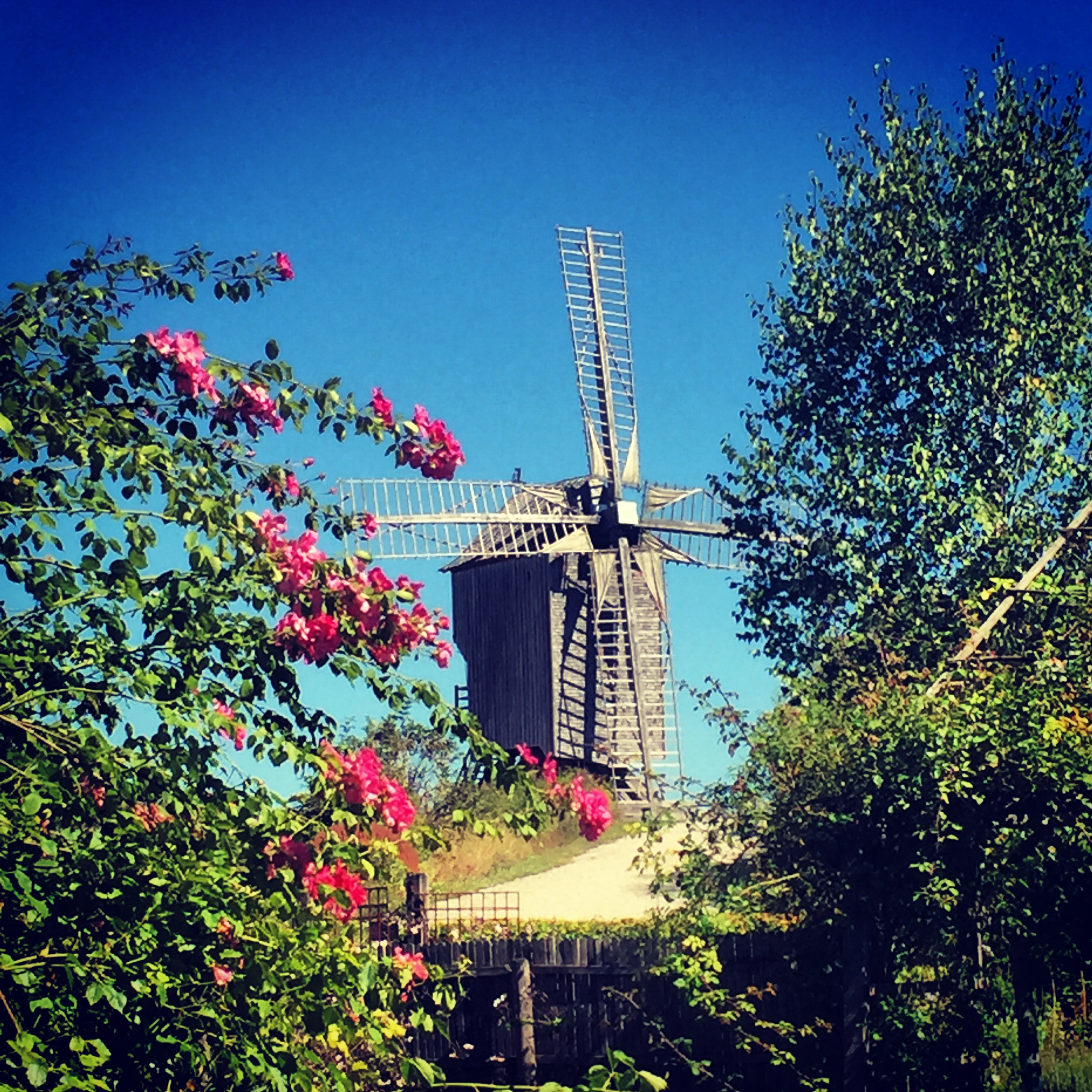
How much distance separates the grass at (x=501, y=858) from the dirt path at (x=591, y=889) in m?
0.28

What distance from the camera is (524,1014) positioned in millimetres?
10797

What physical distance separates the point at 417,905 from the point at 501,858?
1575 cm

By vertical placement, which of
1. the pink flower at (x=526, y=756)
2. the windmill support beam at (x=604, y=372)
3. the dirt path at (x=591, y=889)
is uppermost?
the windmill support beam at (x=604, y=372)

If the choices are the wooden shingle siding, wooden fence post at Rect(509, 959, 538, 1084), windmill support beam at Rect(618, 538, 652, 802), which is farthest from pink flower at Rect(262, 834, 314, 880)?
windmill support beam at Rect(618, 538, 652, 802)

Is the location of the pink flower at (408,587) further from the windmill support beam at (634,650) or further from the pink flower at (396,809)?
the windmill support beam at (634,650)

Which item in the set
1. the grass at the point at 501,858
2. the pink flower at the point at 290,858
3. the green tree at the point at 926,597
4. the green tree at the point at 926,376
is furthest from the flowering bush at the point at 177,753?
the grass at the point at 501,858

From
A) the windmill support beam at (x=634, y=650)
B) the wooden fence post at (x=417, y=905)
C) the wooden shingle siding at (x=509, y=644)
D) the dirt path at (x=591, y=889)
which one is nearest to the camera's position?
the wooden fence post at (x=417, y=905)

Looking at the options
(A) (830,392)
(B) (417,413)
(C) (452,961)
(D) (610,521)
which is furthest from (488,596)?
(B) (417,413)

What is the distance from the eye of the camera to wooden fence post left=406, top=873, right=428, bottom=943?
1193 cm

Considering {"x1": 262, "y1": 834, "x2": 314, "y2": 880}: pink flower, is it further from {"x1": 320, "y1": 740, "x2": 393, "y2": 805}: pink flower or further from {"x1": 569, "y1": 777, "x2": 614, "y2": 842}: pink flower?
{"x1": 569, "y1": 777, "x2": 614, "y2": 842}: pink flower

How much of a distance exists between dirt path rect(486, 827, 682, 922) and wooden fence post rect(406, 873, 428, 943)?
8.02m

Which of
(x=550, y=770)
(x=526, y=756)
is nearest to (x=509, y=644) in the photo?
(x=550, y=770)

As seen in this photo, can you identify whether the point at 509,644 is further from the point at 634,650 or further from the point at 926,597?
the point at 926,597

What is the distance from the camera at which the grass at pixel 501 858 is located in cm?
2562
